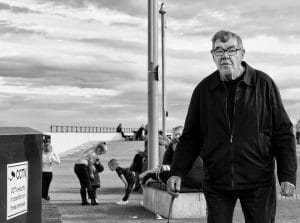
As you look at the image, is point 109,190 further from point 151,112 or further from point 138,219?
point 138,219

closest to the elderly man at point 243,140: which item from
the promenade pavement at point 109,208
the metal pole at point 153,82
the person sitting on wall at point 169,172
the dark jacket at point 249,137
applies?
the dark jacket at point 249,137

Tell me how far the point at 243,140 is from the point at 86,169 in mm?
8518

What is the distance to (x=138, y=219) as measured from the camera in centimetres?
1000

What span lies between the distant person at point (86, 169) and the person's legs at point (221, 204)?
775cm

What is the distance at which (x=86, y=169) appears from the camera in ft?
41.5

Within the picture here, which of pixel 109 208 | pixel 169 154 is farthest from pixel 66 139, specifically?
pixel 169 154

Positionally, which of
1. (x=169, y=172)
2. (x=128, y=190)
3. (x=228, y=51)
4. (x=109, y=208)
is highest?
(x=228, y=51)

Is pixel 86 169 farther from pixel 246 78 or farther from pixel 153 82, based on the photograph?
pixel 246 78

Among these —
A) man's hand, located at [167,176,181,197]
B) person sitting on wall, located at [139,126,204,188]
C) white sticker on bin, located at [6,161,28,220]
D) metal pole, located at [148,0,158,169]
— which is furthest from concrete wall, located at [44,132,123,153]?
white sticker on bin, located at [6,161,28,220]

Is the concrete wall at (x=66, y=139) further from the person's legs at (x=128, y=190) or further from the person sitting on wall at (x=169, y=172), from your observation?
the person sitting on wall at (x=169, y=172)

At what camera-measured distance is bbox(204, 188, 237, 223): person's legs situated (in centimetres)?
446

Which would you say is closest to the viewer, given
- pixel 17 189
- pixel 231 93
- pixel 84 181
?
pixel 17 189

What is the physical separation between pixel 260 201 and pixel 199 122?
2.28ft

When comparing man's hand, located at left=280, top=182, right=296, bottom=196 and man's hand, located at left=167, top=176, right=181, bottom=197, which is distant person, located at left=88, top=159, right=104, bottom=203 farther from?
man's hand, located at left=280, top=182, right=296, bottom=196
